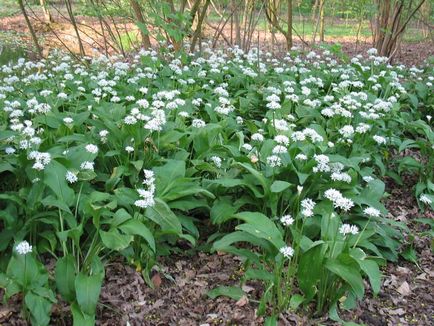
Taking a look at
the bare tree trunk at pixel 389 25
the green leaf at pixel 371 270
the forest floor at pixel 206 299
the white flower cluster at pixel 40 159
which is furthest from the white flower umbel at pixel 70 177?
the bare tree trunk at pixel 389 25

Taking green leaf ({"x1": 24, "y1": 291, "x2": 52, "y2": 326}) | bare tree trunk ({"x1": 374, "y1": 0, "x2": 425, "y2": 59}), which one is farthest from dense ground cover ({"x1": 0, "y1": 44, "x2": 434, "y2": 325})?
bare tree trunk ({"x1": 374, "y1": 0, "x2": 425, "y2": 59})

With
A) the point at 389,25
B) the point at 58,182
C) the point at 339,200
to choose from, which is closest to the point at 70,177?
the point at 58,182

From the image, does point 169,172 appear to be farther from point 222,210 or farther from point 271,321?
point 271,321

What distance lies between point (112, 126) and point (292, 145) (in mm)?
1480

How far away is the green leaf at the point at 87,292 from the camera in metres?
2.27

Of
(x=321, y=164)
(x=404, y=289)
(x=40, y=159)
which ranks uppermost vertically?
(x=40, y=159)

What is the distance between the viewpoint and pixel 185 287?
2939 mm

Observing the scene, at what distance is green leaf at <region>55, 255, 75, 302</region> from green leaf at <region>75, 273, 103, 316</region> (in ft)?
0.27

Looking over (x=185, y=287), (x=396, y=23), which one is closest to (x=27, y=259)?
(x=185, y=287)

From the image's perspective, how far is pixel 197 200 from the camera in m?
3.26

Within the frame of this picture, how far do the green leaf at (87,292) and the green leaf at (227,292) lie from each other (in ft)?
2.48

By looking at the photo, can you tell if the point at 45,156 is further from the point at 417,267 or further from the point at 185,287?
the point at 417,267

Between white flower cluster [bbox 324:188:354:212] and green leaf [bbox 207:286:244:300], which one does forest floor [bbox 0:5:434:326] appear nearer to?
green leaf [bbox 207:286:244:300]

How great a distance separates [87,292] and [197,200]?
1165 millimetres
